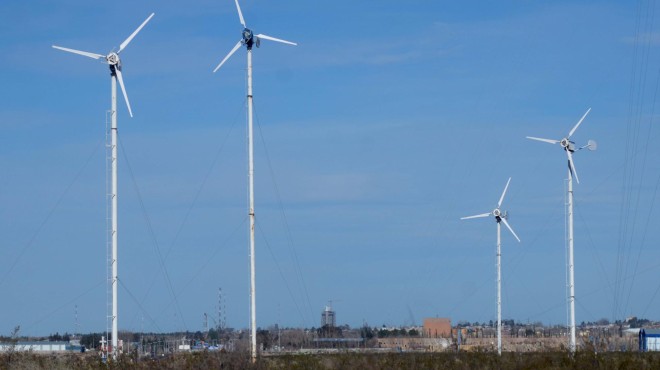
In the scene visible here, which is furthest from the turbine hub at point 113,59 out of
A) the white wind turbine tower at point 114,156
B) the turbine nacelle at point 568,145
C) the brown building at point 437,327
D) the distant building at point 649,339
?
the brown building at point 437,327

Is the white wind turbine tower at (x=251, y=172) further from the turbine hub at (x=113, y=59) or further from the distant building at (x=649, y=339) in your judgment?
the distant building at (x=649, y=339)

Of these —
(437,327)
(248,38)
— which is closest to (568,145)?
(248,38)

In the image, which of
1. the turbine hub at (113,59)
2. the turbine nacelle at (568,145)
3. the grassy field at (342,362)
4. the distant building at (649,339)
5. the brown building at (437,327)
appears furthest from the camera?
the brown building at (437,327)

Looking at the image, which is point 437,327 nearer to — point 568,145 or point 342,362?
point 568,145

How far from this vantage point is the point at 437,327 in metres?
158

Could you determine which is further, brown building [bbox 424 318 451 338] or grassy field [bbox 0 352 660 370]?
brown building [bbox 424 318 451 338]

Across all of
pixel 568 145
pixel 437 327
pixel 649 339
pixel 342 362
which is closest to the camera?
pixel 342 362

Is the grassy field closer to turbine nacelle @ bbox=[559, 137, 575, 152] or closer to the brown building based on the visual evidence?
turbine nacelle @ bbox=[559, 137, 575, 152]

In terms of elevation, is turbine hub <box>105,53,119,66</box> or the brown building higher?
turbine hub <box>105,53,119,66</box>

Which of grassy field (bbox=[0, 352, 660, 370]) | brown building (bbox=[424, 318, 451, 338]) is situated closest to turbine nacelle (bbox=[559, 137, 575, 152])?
grassy field (bbox=[0, 352, 660, 370])

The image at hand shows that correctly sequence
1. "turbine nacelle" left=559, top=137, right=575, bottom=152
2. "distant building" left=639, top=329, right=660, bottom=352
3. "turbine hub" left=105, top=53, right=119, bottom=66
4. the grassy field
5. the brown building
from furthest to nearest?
the brown building, "distant building" left=639, top=329, right=660, bottom=352, "turbine nacelle" left=559, top=137, right=575, bottom=152, "turbine hub" left=105, top=53, right=119, bottom=66, the grassy field

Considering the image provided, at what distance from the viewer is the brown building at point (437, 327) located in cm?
15538

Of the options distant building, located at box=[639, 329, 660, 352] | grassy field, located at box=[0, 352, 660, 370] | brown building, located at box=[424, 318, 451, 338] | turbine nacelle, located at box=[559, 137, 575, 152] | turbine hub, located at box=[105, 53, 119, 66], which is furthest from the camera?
brown building, located at box=[424, 318, 451, 338]

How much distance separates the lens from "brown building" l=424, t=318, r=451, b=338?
6117 inches
